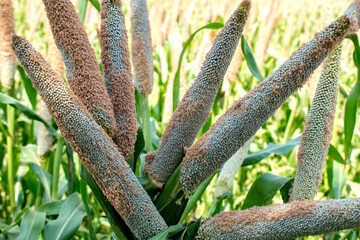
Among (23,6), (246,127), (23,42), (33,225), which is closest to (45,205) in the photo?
(33,225)

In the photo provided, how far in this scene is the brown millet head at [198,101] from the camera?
939 millimetres

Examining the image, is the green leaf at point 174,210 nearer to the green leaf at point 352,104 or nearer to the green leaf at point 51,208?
the green leaf at point 352,104

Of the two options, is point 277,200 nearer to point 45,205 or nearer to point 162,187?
point 45,205

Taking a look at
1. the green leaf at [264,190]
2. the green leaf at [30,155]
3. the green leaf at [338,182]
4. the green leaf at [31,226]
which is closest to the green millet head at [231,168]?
the green leaf at [264,190]

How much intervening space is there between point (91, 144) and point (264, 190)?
0.71m

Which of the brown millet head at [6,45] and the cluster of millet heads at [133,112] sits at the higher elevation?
the brown millet head at [6,45]

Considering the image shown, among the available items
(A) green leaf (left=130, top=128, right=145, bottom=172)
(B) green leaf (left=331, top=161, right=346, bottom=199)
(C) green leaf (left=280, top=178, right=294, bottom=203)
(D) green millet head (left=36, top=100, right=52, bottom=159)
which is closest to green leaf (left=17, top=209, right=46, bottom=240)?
(D) green millet head (left=36, top=100, right=52, bottom=159)

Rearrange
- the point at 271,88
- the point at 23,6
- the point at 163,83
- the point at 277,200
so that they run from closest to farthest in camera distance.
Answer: the point at 271,88 → the point at 277,200 → the point at 163,83 → the point at 23,6

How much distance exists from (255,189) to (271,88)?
1.89ft

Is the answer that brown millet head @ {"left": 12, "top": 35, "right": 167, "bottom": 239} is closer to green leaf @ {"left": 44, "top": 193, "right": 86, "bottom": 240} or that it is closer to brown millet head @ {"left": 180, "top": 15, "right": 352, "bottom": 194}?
brown millet head @ {"left": 180, "top": 15, "right": 352, "bottom": 194}

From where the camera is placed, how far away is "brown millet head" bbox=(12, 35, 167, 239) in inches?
35.2

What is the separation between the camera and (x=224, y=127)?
94cm

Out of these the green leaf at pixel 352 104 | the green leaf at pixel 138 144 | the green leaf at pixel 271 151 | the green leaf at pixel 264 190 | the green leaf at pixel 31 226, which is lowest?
the green leaf at pixel 31 226

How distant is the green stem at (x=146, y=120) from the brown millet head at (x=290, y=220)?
57cm
